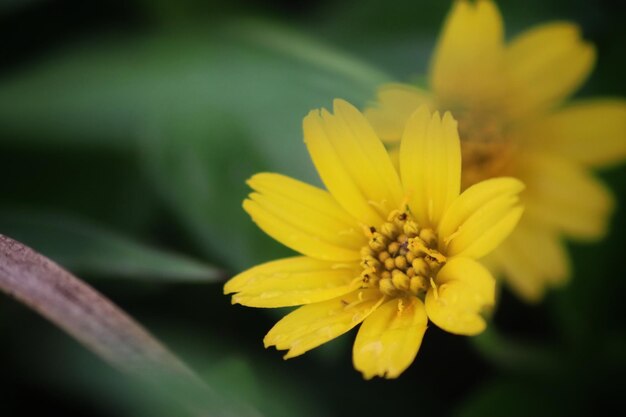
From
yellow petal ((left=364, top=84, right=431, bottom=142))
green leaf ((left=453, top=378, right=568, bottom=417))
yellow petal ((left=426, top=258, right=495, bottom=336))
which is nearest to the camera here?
yellow petal ((left=426, top=258, right=495, bottom=336))

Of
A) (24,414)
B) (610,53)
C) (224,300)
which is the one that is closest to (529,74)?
(610,53)

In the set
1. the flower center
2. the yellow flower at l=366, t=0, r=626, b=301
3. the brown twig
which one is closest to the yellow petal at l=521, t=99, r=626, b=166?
the yellow flower at l=366, t=0, r=626, b=301

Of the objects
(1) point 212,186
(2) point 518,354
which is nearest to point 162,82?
(1) point 212,186

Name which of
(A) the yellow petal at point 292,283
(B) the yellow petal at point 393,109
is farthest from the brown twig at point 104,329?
(B) the yellow petal at point 393,109

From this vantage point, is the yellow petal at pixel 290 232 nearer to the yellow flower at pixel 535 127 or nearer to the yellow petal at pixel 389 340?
the yellow petal at pixel 389 340

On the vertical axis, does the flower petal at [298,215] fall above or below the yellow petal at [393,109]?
below

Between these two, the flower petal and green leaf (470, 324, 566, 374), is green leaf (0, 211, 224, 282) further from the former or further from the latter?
green leaf (470, 324, 566, 374)
